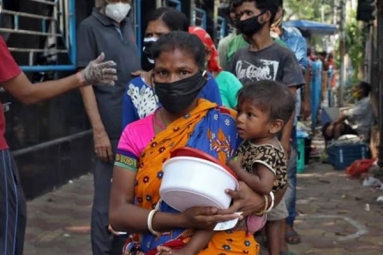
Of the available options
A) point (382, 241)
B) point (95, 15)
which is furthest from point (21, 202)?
point (382, 241)

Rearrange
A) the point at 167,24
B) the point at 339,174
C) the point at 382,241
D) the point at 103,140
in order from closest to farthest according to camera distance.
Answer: the point at 167,24 < the point at 103,140 < the point at 382,241 < the point at 339,174

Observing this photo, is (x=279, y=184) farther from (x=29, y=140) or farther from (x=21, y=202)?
(x=29, y=140)

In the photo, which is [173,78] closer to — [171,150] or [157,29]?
[171,150]

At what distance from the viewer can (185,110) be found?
2.89 meters

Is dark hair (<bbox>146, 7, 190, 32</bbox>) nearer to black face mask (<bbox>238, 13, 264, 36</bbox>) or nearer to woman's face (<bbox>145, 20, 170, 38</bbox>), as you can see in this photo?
woman's face (<bbox>145, 20, 170, 38</bbox>)

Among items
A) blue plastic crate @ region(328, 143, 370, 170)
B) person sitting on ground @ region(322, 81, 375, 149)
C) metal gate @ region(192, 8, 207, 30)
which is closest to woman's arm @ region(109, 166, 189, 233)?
blue plastic crate @ region(328, 143, 370, 170)

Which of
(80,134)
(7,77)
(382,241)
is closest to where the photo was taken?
(7,77)

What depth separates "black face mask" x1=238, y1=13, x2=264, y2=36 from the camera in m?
4.91

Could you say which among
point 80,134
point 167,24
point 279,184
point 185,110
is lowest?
point 80,134

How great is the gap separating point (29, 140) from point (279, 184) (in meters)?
5.02

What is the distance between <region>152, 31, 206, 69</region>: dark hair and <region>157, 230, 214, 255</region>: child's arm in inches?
25.1

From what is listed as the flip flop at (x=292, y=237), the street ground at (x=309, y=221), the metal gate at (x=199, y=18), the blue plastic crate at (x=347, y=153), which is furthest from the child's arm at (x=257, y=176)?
the metal gate at (x=199, y=18)

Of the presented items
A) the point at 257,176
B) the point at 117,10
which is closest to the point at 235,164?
the point at 257,176

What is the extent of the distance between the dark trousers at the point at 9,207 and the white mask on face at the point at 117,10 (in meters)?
1.34
